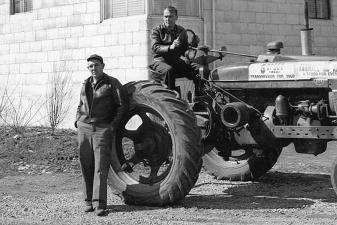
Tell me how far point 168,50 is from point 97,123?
1409 millimetres

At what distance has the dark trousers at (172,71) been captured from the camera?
8492 millimetres

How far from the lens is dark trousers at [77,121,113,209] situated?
24.5 feet

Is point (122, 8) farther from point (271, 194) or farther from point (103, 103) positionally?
point (103, 103)

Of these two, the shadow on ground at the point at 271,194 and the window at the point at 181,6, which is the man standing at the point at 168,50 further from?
the window at the point at 181,6

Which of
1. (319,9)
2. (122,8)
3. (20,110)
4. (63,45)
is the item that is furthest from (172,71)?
(319,9)

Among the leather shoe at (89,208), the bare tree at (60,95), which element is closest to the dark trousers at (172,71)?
the leather shoe at (89,208)

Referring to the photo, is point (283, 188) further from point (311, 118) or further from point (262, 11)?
point (262, 11)

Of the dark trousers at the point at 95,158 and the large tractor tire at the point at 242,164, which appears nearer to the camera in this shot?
the dark trousers at the point at 95,158

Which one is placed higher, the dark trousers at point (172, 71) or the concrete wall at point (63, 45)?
the concrete wall at point (63, 45)

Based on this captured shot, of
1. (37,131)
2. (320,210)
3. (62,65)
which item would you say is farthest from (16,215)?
(62,65)

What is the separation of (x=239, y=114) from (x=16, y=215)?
2806 mm

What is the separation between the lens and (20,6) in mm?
17953

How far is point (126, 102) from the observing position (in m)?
7.74

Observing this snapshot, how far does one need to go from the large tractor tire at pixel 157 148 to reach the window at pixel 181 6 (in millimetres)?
7183
